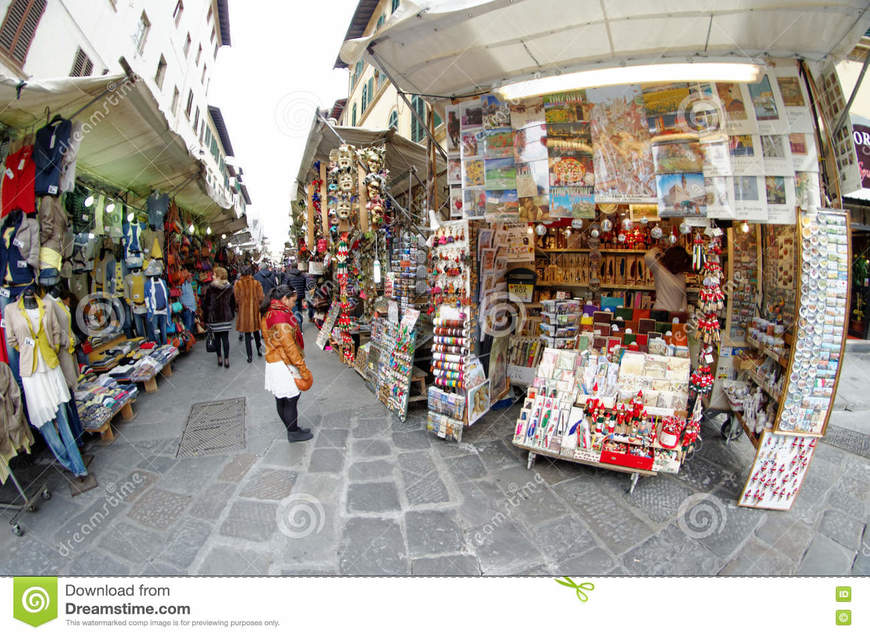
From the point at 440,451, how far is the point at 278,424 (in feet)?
6.85

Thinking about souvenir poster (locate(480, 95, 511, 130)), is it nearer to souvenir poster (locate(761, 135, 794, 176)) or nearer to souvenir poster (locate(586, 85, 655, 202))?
souvenir poster (locate(586, 85, 655, 202))

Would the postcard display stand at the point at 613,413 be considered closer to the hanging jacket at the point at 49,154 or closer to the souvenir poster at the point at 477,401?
the souvenir poster at the point at 477,401

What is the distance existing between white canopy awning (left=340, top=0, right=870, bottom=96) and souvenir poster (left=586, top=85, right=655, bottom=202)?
28 cm

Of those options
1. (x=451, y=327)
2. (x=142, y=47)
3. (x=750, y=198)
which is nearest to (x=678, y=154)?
(x=750, y=198)

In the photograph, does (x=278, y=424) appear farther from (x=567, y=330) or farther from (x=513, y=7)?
(x=513, y=7)

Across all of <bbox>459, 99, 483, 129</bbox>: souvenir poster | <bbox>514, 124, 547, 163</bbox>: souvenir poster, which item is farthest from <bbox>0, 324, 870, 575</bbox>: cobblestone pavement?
<bbox>459, 99, 483, 129</bbox>: souvenir poster

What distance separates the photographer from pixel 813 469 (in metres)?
3.78

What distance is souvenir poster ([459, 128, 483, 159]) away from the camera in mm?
3752

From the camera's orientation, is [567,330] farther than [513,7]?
Yes

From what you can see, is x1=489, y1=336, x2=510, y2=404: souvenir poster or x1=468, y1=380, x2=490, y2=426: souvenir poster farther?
x1=489, y1=336, x2=510, y2=404: souvenir poster

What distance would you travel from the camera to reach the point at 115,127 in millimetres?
4168
